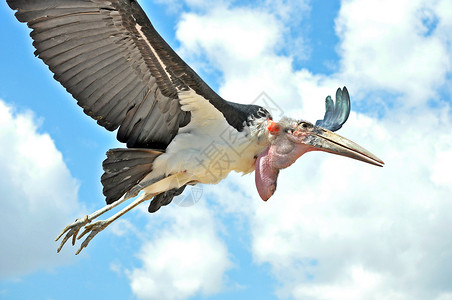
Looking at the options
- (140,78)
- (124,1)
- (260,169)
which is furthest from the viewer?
Result: (260,169)

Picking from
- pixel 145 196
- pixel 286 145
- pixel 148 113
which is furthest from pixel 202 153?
pixel 145 196

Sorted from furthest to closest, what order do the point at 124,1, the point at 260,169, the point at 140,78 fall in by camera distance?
1. the point at 260,169
2. the point at 140,78
3. the point at 124,1

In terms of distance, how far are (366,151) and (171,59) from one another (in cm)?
240

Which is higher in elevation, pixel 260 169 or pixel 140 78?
pixel 140 78

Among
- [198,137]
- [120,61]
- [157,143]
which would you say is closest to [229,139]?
[198,137]

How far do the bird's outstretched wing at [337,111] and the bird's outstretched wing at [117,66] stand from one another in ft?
5.62

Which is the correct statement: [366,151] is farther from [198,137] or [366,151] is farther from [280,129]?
[198,137]

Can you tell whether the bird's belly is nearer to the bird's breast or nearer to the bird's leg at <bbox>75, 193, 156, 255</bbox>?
the bird's breast

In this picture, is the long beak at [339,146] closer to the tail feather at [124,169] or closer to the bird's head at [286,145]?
the bird's head at [286,145]

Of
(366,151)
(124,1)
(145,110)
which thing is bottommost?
(366,151)

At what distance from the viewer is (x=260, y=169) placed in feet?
24.5

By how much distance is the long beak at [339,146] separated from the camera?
282 inches

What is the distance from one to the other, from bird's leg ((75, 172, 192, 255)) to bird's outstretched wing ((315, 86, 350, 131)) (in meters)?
2.06

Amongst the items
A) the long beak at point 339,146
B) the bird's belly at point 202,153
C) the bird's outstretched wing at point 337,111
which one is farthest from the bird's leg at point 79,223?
the bird's outstretched wing at point 337,111
